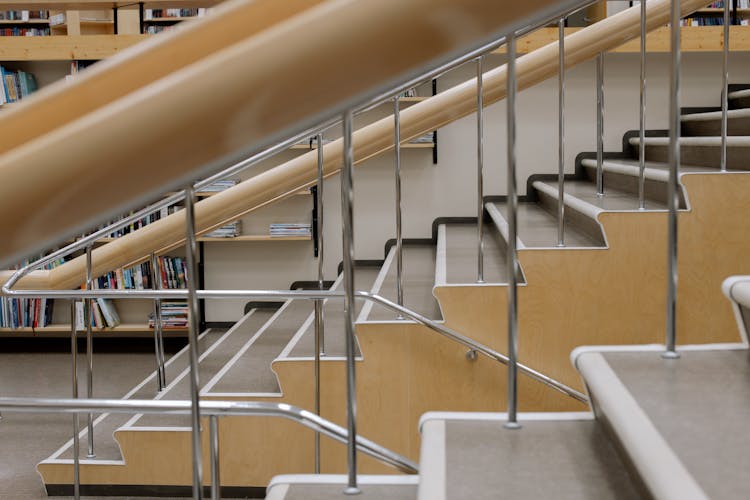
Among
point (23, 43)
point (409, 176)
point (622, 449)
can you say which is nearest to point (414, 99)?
point (409, 176)

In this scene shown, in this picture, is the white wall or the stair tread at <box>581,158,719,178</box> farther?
the white wall

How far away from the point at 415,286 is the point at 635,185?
3.10 ft

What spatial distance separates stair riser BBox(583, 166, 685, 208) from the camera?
279 cm

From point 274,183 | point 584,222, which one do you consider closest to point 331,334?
point 274,183

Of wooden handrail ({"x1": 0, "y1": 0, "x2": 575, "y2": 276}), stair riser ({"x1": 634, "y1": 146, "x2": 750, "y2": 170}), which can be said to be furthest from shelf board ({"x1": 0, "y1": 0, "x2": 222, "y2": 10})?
wooden handrail ({"x1": 0, "y1": 0, "x2": 575, "y2": 276})

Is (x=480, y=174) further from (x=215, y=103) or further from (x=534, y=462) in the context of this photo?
(x=215, y=103)

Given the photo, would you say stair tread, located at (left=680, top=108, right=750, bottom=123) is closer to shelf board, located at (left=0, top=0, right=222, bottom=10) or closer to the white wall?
the white wall

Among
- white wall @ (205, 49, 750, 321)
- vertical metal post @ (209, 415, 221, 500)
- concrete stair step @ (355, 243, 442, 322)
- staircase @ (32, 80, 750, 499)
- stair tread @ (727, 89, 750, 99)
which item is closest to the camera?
vertical metal post @ (209, 415, 221, 500)

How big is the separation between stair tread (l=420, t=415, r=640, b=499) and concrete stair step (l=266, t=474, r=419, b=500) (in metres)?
0.10

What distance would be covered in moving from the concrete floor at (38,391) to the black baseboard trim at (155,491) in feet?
0.92

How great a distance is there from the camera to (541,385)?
247 cm

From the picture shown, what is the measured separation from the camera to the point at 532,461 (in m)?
1.17

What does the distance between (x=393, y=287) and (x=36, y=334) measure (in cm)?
313

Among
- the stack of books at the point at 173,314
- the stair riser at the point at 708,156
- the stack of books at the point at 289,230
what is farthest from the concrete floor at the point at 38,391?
the stair riser at the point at 708,156
